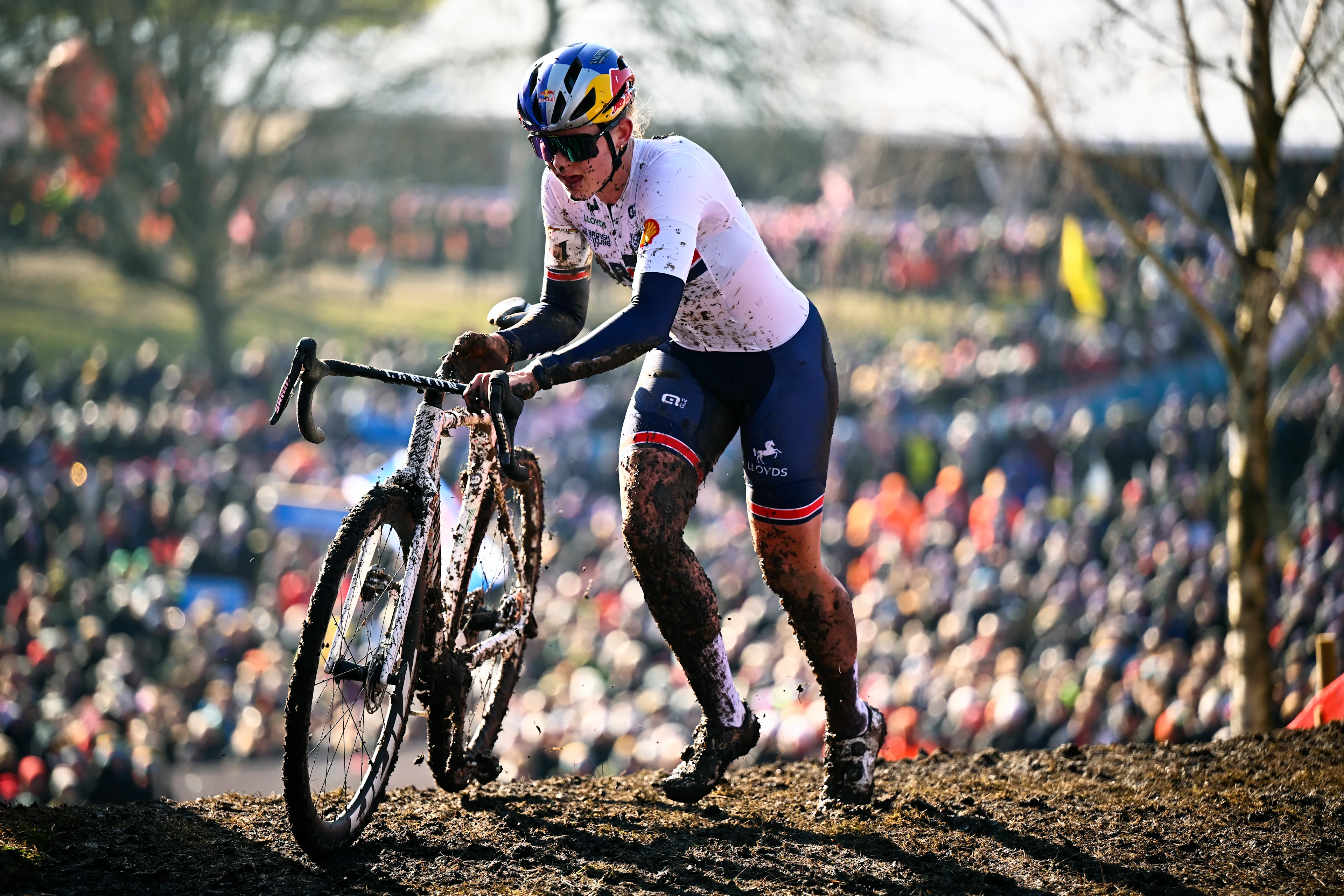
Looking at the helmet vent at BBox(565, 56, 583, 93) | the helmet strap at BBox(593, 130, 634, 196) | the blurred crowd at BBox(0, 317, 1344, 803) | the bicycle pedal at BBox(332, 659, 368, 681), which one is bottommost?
the blurred crowd at BBox(0, 317, 1344, 803)

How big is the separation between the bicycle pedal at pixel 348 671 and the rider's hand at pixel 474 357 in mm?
963

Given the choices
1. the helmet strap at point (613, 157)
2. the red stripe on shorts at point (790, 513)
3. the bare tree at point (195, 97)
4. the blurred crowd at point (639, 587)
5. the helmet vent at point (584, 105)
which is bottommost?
the blurred crowd at point (639, 587)

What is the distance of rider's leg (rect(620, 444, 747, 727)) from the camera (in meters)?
3.83

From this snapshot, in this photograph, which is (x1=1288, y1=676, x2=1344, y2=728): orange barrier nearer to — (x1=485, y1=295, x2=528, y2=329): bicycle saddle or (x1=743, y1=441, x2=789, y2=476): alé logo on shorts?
(x1=743, y1=441, x2=789, y2=476): alé logo on shorts

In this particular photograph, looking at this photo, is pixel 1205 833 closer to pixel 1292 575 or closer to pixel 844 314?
pixel 1292 575

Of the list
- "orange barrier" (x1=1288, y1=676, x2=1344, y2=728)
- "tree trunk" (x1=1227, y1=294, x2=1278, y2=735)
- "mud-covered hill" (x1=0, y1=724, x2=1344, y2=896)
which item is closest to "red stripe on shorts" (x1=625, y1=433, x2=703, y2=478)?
"mud-covered hill" (x1=0, y1=724, x2=1344, y2=896)

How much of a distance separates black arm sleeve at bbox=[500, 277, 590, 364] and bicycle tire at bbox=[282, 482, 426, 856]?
806mm

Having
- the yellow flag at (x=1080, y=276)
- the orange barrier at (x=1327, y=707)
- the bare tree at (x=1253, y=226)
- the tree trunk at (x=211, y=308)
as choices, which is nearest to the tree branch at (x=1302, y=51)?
the bare tree at (x=1253, y=226)

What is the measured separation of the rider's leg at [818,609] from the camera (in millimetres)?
4012

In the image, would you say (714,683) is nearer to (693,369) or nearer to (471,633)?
(471,633)

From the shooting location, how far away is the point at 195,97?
85.2ft

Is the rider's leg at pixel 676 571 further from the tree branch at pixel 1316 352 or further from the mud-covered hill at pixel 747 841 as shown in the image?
the tree branch at pixel 1316 352

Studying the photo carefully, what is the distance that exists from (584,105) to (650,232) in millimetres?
419

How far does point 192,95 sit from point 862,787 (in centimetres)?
2582
